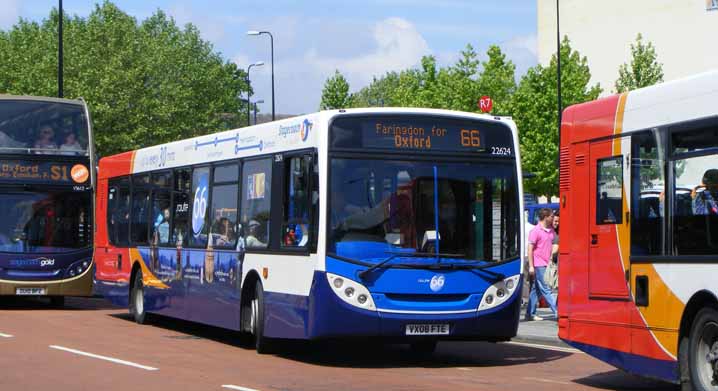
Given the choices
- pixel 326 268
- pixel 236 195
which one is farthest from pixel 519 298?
pixel 236 195

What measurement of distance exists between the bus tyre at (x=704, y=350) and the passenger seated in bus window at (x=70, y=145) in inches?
724

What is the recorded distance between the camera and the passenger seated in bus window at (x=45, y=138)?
27250 mm

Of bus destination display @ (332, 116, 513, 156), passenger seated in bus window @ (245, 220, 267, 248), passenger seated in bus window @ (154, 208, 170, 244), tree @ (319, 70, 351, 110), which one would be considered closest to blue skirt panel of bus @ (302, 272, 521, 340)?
bus destination display @ (332, 116, 513, 156)

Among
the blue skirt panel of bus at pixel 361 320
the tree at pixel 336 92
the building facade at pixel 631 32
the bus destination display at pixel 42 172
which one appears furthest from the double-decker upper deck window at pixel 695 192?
the tree at pixel 336 92

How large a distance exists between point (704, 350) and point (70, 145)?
18.6m

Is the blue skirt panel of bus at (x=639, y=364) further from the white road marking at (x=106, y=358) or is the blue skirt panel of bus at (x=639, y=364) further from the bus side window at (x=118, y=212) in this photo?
the bus side window at (x=118, y=212)

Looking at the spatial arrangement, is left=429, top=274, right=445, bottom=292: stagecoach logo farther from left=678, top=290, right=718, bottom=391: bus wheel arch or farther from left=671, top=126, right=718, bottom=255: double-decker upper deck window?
left=678, top=290, right=718, bottom=391: bus wheel arch

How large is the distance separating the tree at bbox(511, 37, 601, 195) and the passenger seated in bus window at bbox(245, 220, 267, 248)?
154 feet

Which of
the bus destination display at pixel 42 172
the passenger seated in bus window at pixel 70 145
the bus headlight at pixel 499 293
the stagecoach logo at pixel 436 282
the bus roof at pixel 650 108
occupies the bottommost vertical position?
the bus headlight at pixel 499 293

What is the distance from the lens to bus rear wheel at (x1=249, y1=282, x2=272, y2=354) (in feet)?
55.2

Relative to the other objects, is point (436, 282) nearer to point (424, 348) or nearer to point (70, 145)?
point (424, 348)

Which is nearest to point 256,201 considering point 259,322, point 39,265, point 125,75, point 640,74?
point 259,322

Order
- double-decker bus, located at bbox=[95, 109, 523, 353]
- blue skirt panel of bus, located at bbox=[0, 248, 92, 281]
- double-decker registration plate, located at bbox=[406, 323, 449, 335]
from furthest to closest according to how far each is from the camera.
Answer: blue skirt panel of bus, located at bbox=[0, 248, 92, 281] < double-decker registration plate, located at bbox=[406, 323, 449, 335] < double-decker bus, located at bbox=[95, 109, 523, 353]

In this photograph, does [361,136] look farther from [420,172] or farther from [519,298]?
[519,298]
